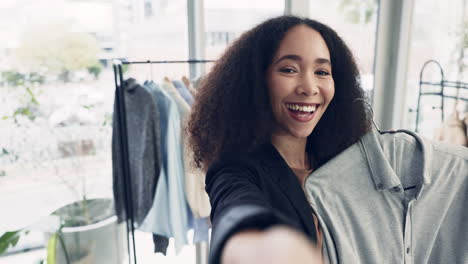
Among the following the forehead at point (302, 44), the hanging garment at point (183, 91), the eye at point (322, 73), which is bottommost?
the hanging garment at point (183, 91)

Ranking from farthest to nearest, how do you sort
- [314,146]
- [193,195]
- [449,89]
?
1. [449,89]
2. [193,195]
3. [314,146]

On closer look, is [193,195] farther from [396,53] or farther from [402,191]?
[396,53]

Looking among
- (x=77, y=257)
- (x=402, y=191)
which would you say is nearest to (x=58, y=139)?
(x=77, y=257)

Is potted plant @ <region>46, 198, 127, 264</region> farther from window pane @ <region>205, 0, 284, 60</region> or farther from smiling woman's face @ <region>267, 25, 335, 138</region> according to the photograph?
smiling woman's face @ <region>267, 25, 335, 138</region>

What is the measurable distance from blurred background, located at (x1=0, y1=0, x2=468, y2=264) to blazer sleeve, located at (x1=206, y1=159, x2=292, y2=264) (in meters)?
1.09

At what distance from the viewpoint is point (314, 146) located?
3.19ft

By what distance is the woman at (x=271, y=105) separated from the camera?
0.76m

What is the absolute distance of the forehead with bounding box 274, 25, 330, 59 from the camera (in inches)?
31.6

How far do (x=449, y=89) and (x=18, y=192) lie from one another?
2.52m

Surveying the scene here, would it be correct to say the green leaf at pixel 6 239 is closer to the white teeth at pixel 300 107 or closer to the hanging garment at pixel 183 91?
the hanging garment at pixel 183 91

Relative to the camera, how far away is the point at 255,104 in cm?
83

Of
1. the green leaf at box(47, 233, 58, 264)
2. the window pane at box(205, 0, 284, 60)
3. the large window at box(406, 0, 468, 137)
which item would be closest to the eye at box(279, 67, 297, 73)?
the window pane at box(205, 0, 284, 60)

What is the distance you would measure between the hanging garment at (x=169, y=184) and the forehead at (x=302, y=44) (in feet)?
2.28

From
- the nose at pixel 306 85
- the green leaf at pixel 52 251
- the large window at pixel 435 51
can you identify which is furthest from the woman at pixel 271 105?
the large window at pixel 435 51
